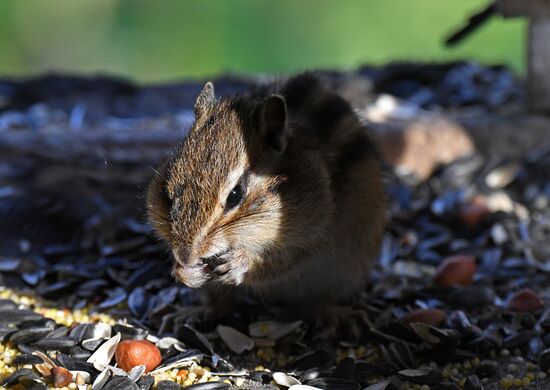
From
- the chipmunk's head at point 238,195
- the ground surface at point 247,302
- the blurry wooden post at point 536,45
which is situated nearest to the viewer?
the chipmunk's head at point 238,195

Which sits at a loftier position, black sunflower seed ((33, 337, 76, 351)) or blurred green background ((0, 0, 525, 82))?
blurred green background ((0, 0, 525, 82))

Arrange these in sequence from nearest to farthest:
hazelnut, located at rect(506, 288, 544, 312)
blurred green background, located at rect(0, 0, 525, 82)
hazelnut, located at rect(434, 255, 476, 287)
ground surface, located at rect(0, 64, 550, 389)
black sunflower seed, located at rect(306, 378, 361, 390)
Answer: black sunflower seed, located at rect(306, 378, 361, 390) → ground surface, located at rect(0, 64, 550, 389) → hazelnut, located at rect(506, 288, 544, 312) → hazelnut, located at rect(434, 255, 476, 287) → blurred green background, located at rect(0, 0, 525, 82)

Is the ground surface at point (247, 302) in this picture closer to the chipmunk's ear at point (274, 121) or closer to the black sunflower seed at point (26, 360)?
the black sunflower seed at point (26, 360)

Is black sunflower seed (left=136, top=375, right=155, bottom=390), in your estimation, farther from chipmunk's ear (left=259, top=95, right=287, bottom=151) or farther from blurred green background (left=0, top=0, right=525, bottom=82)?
blurred green background (left=0, top=0, right=525, bottom=82)

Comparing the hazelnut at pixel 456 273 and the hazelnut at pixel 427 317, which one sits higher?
the hazelnut at pixel 456 273

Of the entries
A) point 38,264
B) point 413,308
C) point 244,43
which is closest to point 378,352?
point 413,308

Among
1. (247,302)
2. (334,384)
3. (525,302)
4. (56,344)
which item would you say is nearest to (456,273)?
(525,302)

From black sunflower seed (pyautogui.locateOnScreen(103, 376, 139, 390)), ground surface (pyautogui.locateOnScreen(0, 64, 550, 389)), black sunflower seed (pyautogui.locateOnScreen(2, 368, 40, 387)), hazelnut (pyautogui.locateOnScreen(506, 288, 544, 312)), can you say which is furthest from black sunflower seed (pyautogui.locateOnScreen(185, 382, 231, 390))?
hazelnut (pyautogui.locateOnScreen(506, 288, 544, 312))

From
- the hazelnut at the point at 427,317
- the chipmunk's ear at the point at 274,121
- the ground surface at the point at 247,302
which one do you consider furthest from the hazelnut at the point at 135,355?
the hazelnut at the point at 427,317
